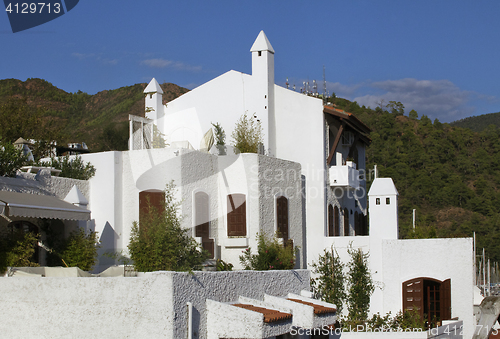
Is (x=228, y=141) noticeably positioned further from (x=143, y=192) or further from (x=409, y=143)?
(x=409, y=143)

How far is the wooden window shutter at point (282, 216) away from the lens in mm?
22625

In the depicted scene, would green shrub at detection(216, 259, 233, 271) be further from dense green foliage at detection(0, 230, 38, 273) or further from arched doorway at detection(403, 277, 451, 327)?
arched doorway at detection(403, 277, 451, 327)

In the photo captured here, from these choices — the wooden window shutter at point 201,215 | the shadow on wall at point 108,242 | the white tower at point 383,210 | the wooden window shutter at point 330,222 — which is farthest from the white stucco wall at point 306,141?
the shadow on wall at point 108,242

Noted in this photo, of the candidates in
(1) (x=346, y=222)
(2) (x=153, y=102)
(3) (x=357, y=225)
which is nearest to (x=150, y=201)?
(2) (x=153, y=102)

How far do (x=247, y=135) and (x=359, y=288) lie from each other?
8.14 m

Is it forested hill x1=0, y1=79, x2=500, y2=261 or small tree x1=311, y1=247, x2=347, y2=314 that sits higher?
forested hill x1=0, y1=79, x2=500, y2=261

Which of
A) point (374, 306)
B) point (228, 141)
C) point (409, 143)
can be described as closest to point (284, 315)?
point (374, 306)

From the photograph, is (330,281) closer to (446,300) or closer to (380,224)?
(380,224)

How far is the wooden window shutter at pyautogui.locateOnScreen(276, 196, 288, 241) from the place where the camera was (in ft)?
74.2

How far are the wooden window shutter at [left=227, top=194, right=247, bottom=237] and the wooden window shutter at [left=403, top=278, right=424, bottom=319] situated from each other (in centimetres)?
688

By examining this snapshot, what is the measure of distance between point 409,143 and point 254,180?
57.1 metres

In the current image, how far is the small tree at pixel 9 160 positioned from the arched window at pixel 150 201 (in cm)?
443

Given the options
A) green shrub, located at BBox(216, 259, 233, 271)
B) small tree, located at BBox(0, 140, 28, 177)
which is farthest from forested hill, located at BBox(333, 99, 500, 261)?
small tree, located at BBox(0, 140, 28, 177)

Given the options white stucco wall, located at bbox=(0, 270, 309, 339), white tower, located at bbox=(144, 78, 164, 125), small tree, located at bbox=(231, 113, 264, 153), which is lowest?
white stucco wall, located at bbox=(0, 270, 309, 339)
